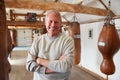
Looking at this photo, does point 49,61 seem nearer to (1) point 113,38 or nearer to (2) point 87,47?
(1) point 113,38

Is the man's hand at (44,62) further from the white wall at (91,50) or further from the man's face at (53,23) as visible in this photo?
the white wall at (91,50)

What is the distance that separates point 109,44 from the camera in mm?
2598

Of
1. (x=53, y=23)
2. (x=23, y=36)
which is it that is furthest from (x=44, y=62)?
(x=23, y=36)

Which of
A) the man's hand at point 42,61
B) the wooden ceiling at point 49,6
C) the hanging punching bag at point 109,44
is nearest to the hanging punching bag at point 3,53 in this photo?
the man's hand at point 42,61

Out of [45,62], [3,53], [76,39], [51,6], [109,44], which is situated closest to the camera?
[3,53]

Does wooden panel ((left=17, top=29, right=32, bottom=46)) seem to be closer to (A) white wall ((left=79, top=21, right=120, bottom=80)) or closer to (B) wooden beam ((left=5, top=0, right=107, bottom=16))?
(A) white wall ((left=79, top=21, right=120, bottom=80))

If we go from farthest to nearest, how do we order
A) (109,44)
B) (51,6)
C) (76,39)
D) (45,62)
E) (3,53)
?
(76,39) → (51,6) → (109,44) → (45,62) → (3,53)

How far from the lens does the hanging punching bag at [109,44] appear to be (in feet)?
8.54

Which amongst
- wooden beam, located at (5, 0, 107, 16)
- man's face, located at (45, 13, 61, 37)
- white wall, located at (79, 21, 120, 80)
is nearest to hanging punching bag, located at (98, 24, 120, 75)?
man's face, located at (45, 13, 61, 37)

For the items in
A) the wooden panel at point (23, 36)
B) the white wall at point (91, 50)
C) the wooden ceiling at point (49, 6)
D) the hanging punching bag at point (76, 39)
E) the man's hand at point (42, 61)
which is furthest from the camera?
the wooden panel at point (23, 36)

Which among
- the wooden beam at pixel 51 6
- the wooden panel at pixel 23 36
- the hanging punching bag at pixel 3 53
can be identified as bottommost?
the wooden panel at pixel 23 36

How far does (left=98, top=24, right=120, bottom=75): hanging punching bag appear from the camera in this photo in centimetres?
260

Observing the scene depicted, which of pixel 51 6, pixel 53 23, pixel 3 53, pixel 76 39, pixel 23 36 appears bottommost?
pixel 23 36

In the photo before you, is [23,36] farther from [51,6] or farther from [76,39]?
[51,6]
